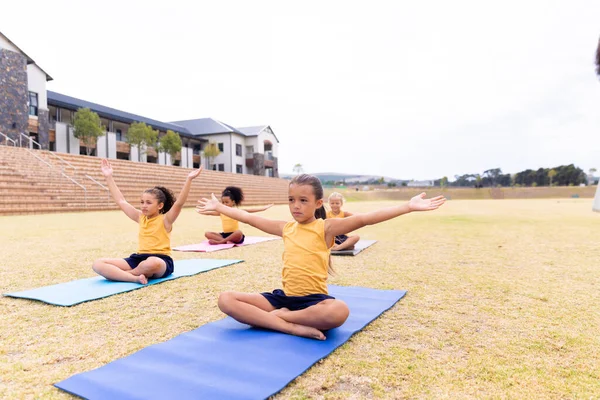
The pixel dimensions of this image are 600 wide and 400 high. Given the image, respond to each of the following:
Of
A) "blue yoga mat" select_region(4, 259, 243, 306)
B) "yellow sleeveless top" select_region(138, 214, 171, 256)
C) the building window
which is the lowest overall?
"blue yoga mat" select_region(4, 259, 243, 306)

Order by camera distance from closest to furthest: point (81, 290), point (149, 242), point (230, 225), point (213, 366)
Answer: point (213, 366), point (81, 290), point (149, 242), point (230, 225)

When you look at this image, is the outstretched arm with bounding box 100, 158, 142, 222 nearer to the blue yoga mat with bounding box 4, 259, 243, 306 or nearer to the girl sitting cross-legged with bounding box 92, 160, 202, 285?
the girl sitting cross-legged with bounding box 92, 160, 202, 285

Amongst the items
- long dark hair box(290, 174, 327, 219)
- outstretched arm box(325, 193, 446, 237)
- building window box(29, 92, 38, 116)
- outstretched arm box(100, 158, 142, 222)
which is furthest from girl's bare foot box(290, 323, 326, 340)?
building window box(29, 92, 38, 116)

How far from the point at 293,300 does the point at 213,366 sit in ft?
2.73

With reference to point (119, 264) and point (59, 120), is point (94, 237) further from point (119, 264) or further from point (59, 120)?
point (59, 120)

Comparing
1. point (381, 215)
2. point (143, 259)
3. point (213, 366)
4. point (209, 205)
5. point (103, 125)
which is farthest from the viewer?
point (103, 125)

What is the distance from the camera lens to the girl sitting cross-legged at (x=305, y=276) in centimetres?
267

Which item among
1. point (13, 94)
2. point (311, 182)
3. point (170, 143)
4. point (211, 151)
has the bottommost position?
point (311, 182)

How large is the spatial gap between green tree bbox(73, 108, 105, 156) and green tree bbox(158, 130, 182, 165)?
754 centimetres

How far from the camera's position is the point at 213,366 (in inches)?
85.7

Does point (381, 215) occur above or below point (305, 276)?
above

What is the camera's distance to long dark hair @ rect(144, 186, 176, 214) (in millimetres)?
4559

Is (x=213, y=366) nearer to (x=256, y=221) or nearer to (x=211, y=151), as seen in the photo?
(x=256, y=221)

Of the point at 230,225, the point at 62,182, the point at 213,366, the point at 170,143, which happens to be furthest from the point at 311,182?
the point at 170,143
